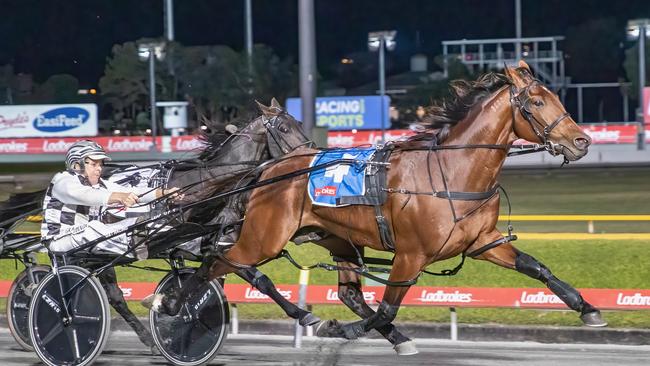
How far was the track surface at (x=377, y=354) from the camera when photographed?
785 cm

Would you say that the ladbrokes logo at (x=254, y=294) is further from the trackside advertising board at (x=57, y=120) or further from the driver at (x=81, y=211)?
the trackside advertising board at (x=57, y=120)

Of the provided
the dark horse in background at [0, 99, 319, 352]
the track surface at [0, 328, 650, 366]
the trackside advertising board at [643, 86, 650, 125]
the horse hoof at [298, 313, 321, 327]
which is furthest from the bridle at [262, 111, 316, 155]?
the trackside advertising board at [643, 86, 650, 125]

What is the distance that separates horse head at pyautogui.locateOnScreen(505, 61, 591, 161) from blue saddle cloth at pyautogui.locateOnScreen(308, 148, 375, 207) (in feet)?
3.45

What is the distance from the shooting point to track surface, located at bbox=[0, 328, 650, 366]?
785 centimetres

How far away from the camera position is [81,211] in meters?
7.93

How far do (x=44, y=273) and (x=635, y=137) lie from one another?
3522 centimetres

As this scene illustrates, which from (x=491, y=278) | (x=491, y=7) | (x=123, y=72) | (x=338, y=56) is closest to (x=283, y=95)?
(x=123, y=72)

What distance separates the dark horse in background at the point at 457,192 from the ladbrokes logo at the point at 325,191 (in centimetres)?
11

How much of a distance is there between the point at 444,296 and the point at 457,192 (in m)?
2.40

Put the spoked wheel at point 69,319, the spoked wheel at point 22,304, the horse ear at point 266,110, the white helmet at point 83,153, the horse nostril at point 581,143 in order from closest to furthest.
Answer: the horse nostril at point 581,143 → the spoked wheel at point 69,319 → the white helmet at point 83,153 → the spoked wheel at point 22,304 → the horse ear at point 266,110

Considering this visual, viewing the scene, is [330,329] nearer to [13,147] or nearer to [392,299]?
[392,299]

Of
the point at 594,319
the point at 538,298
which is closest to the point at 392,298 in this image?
the point at 594,319

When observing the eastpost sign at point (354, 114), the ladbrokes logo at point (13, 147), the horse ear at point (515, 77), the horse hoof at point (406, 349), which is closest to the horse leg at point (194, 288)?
the horse hoof at point (406, 349)

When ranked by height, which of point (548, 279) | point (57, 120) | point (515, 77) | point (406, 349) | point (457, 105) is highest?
point (57, 120)
